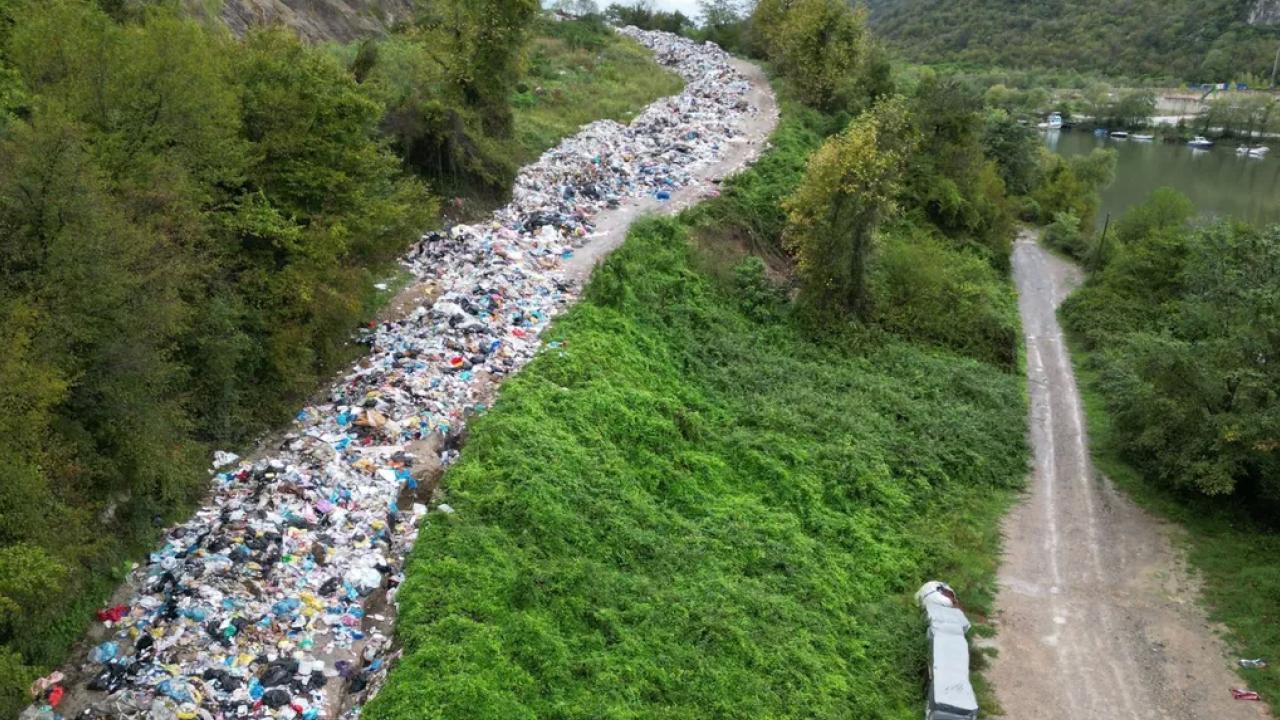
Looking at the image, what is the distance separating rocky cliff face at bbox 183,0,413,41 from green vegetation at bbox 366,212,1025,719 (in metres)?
13.6

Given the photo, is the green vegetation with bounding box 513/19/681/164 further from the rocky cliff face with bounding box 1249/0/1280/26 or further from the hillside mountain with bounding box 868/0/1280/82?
the rocky cliff face with bounding box 1249/0/1280/26

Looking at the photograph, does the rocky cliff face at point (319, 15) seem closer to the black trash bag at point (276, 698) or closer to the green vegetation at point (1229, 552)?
the black trash bag at point (276, 698)

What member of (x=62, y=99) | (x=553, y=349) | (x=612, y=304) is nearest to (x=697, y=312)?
(x=612, y=304)

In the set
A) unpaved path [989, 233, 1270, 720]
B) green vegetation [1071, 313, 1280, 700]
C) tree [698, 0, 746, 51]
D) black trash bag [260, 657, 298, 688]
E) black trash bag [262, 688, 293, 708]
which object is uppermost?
tree [698, 0, 746, 51]

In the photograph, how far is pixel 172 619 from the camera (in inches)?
400

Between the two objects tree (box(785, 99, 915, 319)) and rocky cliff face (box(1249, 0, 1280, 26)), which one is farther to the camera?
rocky cliff face (box(1249, 0, 1280, 26))

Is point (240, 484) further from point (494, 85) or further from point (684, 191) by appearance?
point (684, 191)

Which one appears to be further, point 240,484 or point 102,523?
point 240,484

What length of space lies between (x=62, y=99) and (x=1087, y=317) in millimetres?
29741

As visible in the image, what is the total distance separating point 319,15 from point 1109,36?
109m

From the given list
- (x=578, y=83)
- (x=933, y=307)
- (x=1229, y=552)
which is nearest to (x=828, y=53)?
(x=578, y=83)

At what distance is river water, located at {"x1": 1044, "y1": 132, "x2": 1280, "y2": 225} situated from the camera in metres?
54.1

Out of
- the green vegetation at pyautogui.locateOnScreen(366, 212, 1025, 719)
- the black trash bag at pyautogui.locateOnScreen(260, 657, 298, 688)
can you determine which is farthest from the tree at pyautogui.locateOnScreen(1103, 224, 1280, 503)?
the black trash bag at pyautogui.locateOnScreen(260, 657, 298, 688)

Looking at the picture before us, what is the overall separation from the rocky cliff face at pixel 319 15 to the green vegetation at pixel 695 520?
13.6 metres
